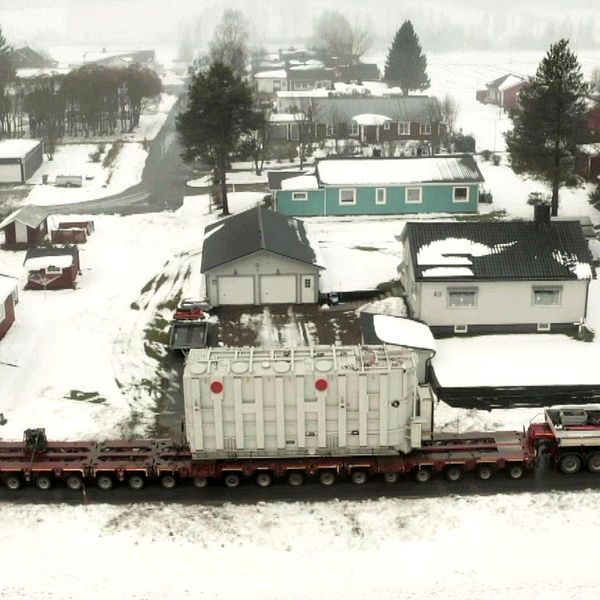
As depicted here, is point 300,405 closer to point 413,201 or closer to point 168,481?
point 168,481

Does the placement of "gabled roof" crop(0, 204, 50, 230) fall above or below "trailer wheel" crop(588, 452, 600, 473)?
above

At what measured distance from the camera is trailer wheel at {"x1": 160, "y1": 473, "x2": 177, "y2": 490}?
27.2m

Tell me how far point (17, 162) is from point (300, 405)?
181 ft

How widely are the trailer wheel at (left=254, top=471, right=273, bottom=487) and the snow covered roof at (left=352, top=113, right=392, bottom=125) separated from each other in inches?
2483

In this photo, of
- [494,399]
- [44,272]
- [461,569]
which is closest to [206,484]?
[461,569]

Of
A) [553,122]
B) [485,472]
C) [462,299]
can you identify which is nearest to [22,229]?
[462,299]

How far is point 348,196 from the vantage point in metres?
59.8

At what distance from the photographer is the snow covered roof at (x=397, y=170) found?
196 feet

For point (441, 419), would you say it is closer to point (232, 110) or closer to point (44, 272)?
point (44, 272)

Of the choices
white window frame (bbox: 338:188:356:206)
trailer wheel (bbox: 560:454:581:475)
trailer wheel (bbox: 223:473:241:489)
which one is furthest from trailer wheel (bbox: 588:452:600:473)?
white window frame (bbox: 338:188:356:206)

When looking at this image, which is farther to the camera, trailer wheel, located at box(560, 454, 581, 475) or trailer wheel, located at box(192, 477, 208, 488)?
trailer wheel, located at box(560, 454, 581, 475)

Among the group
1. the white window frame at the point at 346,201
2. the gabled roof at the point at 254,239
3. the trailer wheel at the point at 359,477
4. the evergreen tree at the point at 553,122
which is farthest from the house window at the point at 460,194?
the trailer wheel at the point at 359,477

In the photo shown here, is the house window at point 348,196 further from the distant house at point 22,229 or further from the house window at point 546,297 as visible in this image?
the house window at point 546,297

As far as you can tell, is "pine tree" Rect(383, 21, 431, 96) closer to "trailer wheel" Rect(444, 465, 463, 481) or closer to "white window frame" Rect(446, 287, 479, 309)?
"white window frame" Rect(446, 287, 479, 309)
